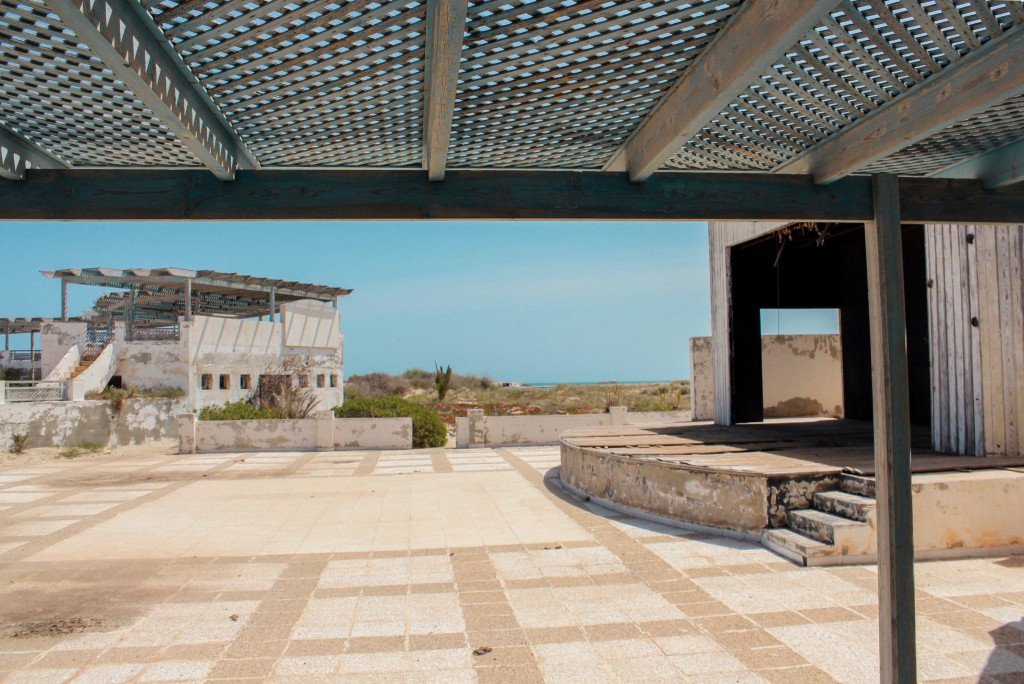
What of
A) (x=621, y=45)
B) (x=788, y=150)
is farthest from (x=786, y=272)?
(x=621, y=45)

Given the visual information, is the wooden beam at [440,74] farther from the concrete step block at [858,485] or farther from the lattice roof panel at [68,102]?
the concrete step block at [858,485]

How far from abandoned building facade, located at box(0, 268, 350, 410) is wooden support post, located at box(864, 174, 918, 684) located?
63.6 ft

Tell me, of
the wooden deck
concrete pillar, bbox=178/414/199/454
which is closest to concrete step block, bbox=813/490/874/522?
the wooden deck

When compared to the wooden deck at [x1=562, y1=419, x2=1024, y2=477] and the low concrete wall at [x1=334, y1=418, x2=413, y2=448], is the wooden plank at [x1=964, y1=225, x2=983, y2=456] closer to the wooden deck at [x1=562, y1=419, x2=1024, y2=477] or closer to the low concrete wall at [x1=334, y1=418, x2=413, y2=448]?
the wooden deck at [x1=562, y1=419, x2=1024, y2=477]

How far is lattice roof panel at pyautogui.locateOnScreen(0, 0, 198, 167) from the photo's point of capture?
1943 mm

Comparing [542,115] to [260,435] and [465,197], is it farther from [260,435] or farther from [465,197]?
[260,435]

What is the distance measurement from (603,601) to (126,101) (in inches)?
159

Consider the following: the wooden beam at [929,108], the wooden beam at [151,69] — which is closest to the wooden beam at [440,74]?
the wooden beam at [151,69]

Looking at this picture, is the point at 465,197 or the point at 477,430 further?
the point at 477,430

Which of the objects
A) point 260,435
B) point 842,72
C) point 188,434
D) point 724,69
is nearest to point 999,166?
point 842,72

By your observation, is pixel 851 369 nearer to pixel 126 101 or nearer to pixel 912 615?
pixel 912 615

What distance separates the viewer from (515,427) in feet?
49.2

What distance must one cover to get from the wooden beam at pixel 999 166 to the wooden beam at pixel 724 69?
1.73 meters

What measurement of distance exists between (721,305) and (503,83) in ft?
31.2
